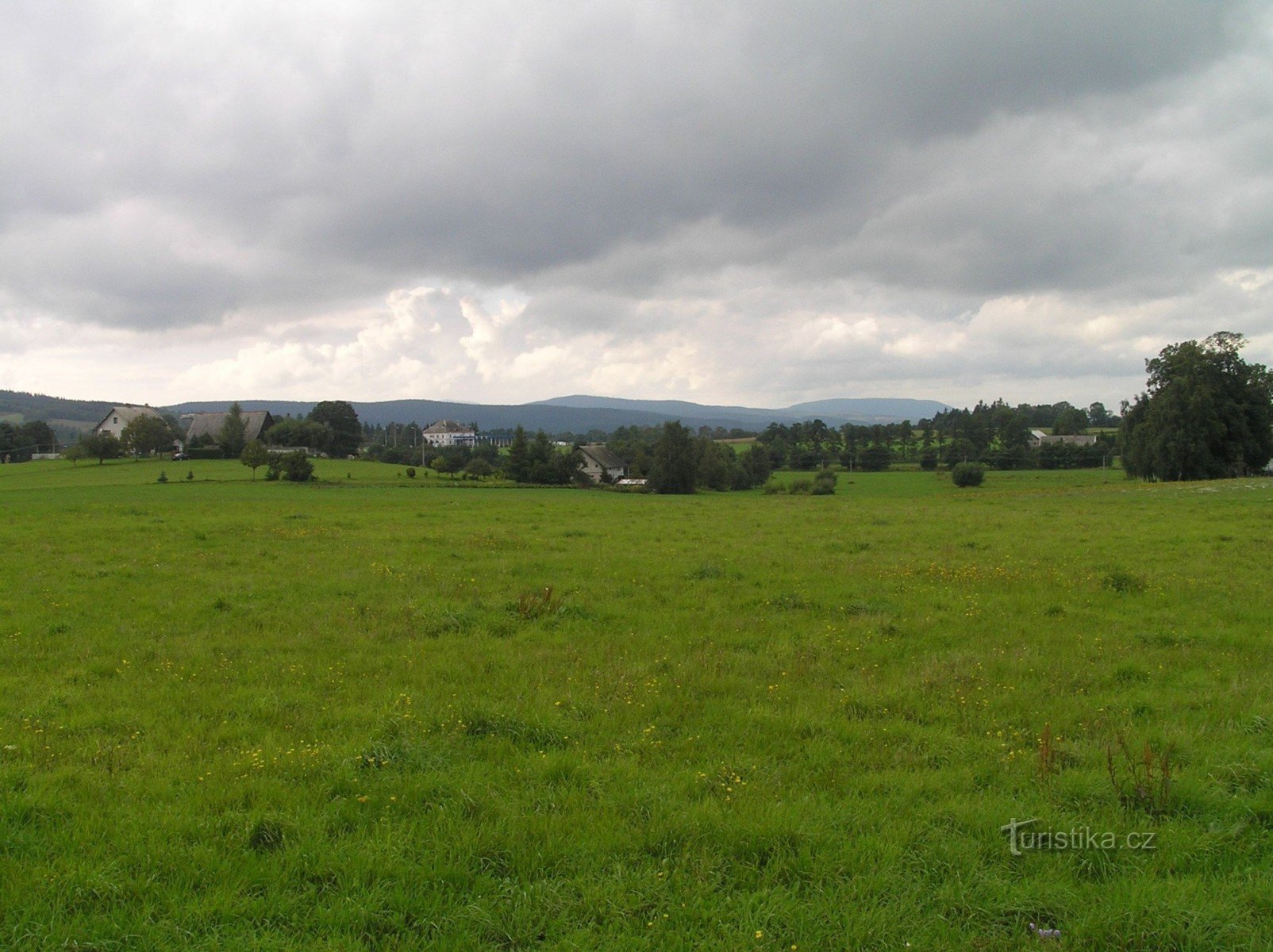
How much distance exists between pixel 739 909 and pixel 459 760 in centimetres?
312

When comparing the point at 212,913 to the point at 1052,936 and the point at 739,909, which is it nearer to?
the point at 739,909

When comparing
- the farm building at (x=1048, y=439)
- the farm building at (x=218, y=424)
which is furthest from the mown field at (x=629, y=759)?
the farm building at (x=1048, y=439)

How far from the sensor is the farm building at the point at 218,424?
13112cm

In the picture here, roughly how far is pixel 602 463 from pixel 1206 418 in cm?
8878

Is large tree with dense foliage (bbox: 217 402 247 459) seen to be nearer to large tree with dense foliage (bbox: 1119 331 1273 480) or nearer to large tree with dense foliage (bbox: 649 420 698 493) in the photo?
large tree with dense foliage (bbox: 649 420 698 493)

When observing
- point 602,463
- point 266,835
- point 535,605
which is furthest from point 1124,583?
point 602,463

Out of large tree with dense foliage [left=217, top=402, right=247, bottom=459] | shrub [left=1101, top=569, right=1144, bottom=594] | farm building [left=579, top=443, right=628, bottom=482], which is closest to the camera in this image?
shrub [left=1101, top=569, right=1144, bottom=594]

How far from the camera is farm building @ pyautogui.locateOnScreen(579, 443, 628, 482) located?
5231 inches

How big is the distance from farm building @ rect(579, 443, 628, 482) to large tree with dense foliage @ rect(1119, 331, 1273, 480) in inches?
3071

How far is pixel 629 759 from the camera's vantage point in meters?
6.89

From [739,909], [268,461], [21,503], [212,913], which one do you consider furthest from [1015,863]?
[268,461]

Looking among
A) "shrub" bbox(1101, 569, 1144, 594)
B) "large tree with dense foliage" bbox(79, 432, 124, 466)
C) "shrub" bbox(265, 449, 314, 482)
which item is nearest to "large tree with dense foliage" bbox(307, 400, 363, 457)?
"large tree with dense foliage" bbox(79, 432, 124, 466)

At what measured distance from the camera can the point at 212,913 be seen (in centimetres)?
473

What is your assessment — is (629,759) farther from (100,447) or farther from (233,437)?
(233,437)
